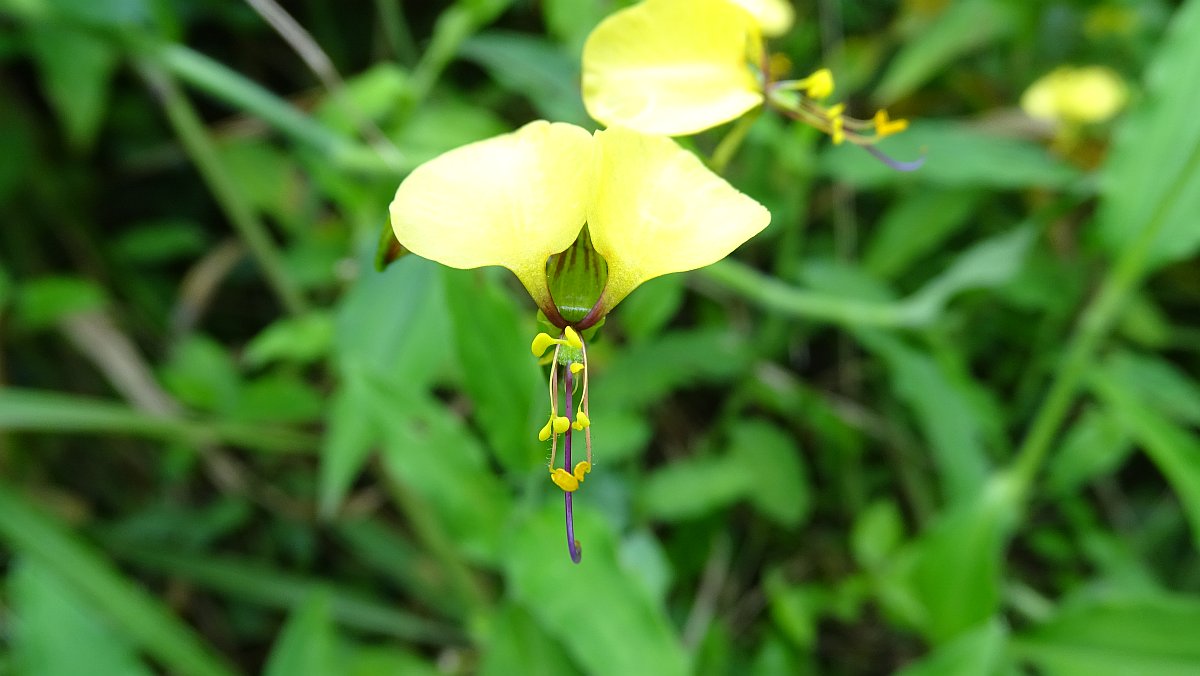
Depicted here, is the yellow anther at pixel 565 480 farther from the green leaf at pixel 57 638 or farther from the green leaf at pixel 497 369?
the green leaf at pixel 57 638

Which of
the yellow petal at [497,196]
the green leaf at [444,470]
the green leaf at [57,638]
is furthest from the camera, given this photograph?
the green leaf at [57,638]

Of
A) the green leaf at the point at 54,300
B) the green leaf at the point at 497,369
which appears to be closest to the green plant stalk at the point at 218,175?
the green leaf at the point at 54,300

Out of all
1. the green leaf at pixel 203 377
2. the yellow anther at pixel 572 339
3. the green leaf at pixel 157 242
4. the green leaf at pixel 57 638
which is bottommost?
the yellow anther at pixel 572 339

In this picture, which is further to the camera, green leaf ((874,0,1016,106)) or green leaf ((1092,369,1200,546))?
green leaf ((874,0,1016,106))

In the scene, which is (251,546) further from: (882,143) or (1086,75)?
(1086,75)

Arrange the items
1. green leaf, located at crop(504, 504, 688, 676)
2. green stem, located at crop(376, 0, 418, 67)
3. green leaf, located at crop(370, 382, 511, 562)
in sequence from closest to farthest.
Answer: green leaf, located at crop(504, 504, 688, 676) < green leaf, located at crop(370, 382, 511, 562) < green stem, located at crop(376, 0, 418, 67)

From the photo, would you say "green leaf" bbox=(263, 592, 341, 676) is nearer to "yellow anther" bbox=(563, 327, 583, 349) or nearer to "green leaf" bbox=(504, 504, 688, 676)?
"green leaf" bbox=(504, 504, 688, 676)

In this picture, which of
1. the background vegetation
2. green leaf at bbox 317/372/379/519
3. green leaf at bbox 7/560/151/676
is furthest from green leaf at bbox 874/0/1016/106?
green leaf at bbox 7/560/151/676
